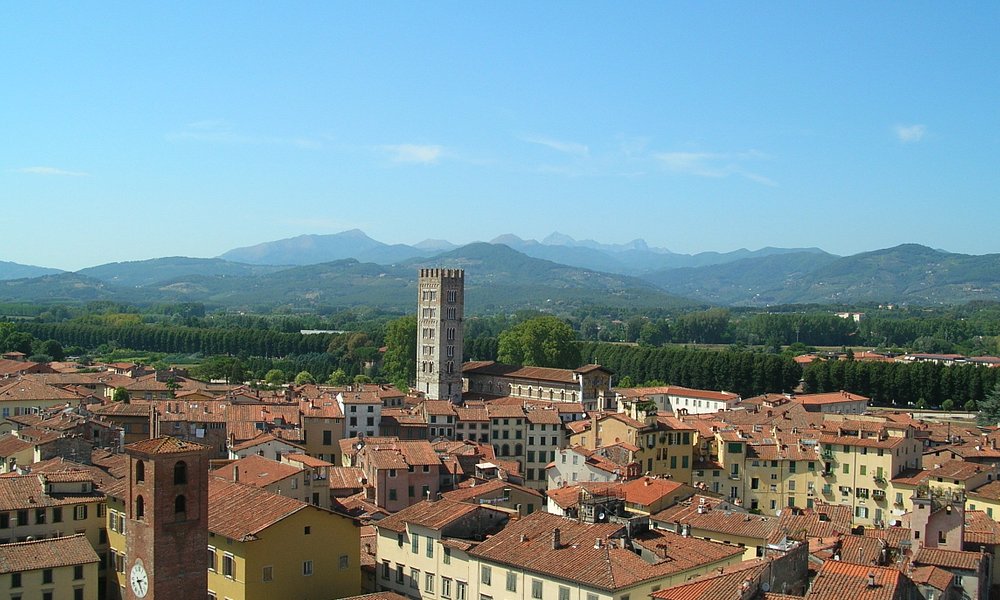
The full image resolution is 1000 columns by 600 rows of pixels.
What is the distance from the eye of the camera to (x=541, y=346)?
10550 centimetres

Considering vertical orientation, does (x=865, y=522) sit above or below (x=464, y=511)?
below

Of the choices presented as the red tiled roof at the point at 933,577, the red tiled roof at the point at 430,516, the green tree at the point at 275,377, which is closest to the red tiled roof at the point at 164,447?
the red tiled roof at the point at 430,516

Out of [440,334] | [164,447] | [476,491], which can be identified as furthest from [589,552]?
[440,334]

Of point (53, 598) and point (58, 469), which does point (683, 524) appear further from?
point (58, 469)

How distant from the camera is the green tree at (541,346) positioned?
345 feet

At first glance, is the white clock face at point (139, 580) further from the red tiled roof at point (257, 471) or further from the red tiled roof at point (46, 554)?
the red tiled roof at point (257, 471)

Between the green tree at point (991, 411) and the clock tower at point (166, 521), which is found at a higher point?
the clock tower at point (166, 521)

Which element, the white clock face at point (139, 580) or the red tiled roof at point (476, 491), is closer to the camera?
the white clock face at point (139, 580)

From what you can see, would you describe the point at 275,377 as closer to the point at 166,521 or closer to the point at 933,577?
the point at 166,521

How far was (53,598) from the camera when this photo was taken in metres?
29.4

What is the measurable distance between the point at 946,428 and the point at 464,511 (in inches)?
1752

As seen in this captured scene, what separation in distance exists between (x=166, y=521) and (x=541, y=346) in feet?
267

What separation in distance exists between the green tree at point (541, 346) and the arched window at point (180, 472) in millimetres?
79245

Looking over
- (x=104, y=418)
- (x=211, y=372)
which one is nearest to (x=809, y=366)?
(x=211, y=372)
